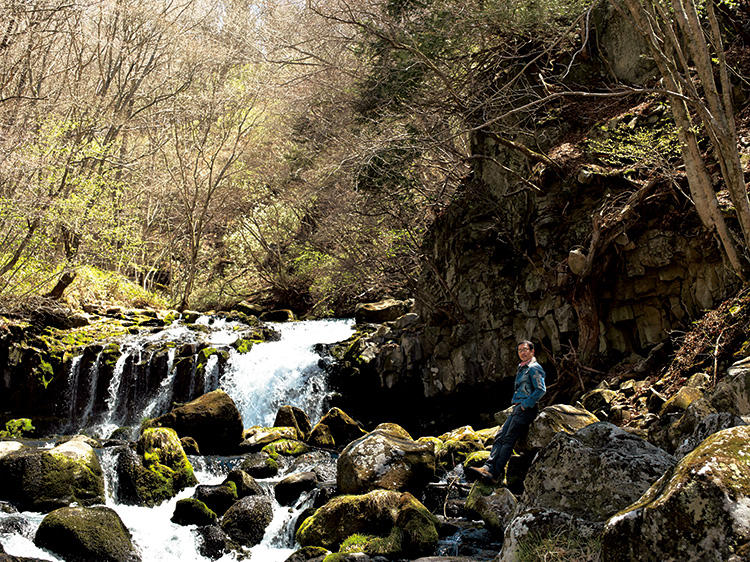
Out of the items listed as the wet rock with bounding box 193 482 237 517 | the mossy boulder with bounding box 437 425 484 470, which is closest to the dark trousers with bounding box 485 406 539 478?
the mossy boulder with bounding box 437 425 484 470

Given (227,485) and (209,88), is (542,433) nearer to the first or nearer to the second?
(227,485)

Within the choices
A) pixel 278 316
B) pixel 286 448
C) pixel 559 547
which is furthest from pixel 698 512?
pixel 278 316

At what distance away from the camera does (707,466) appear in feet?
10.0

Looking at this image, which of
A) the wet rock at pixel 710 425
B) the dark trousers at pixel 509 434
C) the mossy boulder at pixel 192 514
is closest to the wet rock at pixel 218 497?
the mossy boulder at pixel 192 514

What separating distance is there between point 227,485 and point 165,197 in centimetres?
1735

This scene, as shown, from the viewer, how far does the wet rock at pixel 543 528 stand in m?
4.34

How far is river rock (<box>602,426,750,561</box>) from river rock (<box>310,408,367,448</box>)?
9.42 meters

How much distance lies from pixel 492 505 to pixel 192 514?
3.83m

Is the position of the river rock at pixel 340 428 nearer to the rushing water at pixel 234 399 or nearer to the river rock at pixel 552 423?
the rushing water at pixel 234 399

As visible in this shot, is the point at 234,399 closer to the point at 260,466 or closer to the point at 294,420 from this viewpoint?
the point at 294,420

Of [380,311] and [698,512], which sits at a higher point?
[380,311]

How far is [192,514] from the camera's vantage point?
8086 mm

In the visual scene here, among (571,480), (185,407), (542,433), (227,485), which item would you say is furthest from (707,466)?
(185,407)

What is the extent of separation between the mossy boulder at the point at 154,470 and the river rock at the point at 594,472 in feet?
18.9
